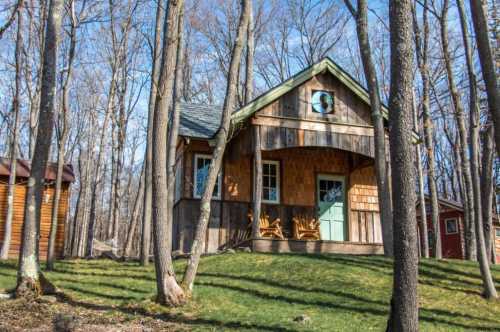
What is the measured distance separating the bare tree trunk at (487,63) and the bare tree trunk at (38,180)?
777 centimetres

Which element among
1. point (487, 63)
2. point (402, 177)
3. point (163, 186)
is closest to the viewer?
point (402, 177)

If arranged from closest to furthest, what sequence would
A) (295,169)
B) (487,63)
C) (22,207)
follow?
(487,63)
(295,169)
(22,207)

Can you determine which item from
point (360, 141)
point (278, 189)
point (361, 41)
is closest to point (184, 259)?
point (278, 189)

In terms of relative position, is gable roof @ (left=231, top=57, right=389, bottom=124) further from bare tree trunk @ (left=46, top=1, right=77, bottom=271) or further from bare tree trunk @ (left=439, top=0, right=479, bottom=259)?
bare tree trunk @ (left=46, top=1, right=77, bottom=271)

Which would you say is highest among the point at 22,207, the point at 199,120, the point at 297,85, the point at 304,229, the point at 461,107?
the point at 297,85

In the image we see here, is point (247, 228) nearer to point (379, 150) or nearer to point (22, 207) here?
point (379, 150)

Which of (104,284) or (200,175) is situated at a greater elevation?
(200,175)

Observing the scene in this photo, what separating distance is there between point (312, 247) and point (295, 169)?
3.19 metres

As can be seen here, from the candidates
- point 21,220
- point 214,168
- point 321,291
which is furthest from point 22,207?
point 321,291

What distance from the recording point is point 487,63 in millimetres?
8859

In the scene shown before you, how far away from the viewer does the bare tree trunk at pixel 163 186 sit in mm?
8852

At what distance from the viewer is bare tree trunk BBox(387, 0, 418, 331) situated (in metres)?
6.07

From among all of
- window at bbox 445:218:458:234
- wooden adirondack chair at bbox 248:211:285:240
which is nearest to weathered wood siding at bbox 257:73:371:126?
wooden adirondack chair at bbox 248:211:285:240

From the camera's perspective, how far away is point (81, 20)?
16.1 m
